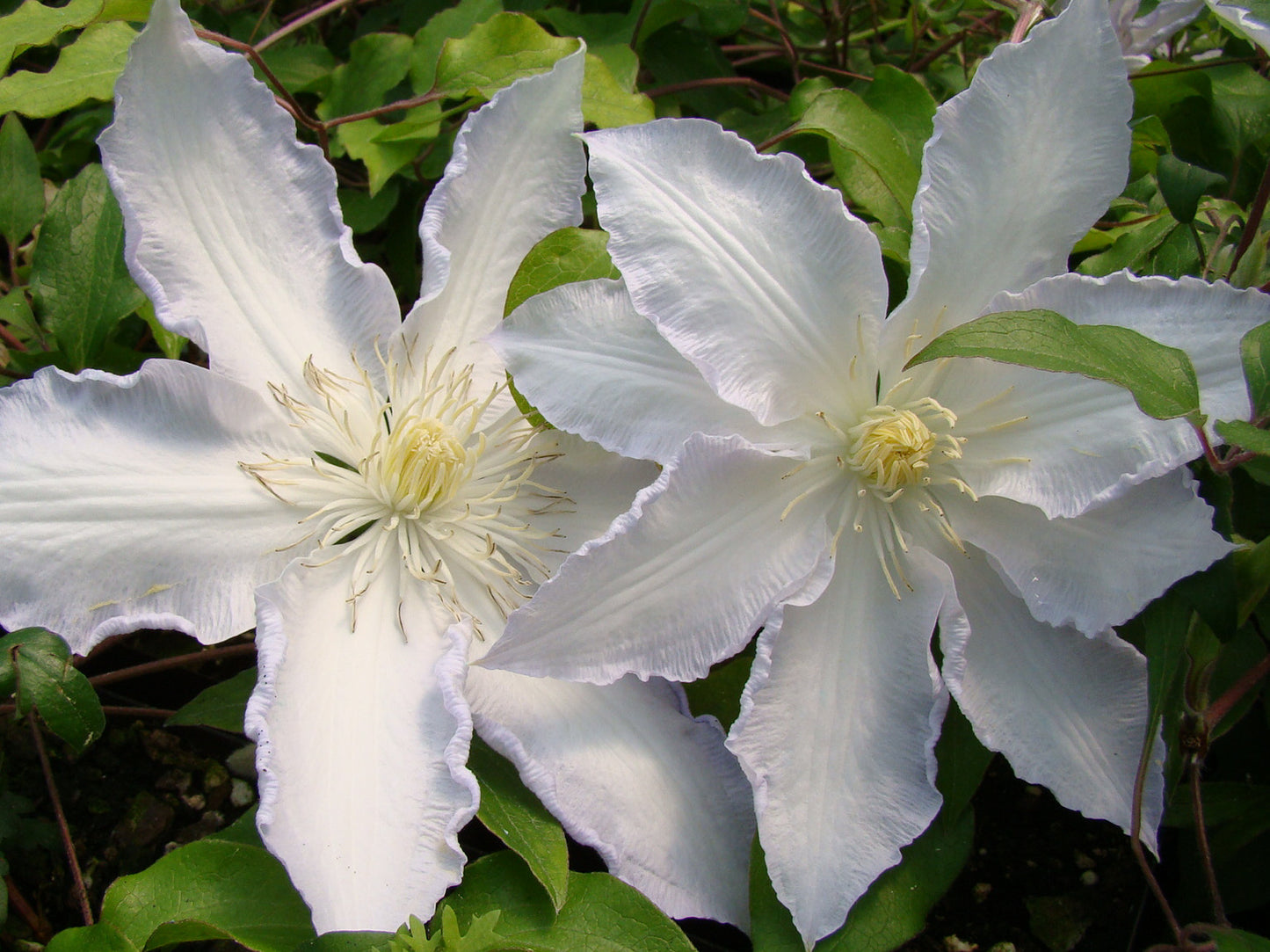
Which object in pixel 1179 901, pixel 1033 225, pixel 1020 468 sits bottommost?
pixel 1179 901

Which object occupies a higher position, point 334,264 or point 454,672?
point 334,264

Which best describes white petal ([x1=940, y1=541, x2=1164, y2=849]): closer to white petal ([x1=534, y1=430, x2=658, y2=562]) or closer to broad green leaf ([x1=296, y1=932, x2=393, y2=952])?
white petal ([x1=534, y1=430, x2=658, y2=562])

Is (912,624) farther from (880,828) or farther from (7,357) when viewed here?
(7,357)

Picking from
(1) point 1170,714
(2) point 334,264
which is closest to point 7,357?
(2) point 334,264

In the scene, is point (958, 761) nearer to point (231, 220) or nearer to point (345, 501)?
point (345, 501)

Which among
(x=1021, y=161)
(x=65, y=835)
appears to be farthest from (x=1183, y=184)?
(x=65, y=835)

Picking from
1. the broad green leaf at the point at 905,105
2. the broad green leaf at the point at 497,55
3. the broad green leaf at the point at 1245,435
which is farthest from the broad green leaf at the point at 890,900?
the broad green leaf at the point at 497,55
